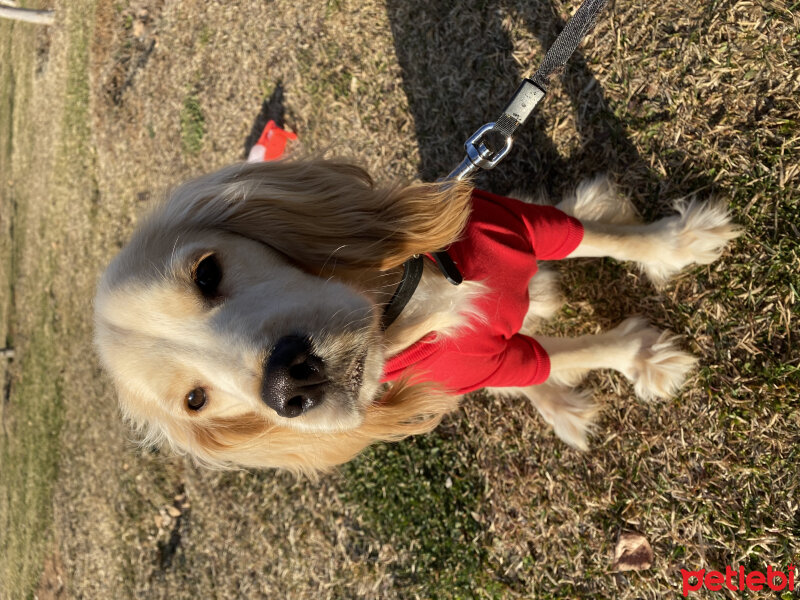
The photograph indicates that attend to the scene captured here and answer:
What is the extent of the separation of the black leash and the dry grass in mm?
754

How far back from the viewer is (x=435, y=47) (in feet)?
11.5

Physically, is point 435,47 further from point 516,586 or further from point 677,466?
point 516,586

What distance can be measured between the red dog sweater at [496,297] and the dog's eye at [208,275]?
66cm

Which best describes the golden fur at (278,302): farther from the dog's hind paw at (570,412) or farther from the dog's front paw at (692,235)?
the dog's hind paw at (570,412)

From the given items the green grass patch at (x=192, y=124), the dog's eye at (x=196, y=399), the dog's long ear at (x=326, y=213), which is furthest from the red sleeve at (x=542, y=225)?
the green grass patch at (x=192, y=124)

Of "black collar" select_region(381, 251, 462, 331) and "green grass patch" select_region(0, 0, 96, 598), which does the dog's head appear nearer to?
"black collar" select_region(381, 251, 462, 331)

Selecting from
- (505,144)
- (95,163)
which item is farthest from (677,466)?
(95,163)

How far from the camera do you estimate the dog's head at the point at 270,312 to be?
1.67 meters

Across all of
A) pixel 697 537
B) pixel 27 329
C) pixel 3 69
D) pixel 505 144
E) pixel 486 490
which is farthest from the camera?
pixel 3 69

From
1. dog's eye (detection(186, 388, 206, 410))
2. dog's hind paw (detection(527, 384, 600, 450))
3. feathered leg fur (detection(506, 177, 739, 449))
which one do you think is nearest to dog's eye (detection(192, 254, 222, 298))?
dog's eye (detection(186, 388, 206, 410))

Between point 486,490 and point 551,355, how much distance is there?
3.16 feet

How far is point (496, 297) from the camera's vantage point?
7.36ft

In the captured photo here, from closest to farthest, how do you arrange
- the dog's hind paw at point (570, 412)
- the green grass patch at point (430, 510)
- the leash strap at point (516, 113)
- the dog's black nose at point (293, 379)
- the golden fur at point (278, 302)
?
the dog's black nose at point (293, 379)
the golden fur at point (278, 302)
the leash strap at point (516, 113)
the dog's hind paw at point (570, 412)
the green grass patch at point (430, 510)

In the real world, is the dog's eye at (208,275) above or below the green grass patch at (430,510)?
above
